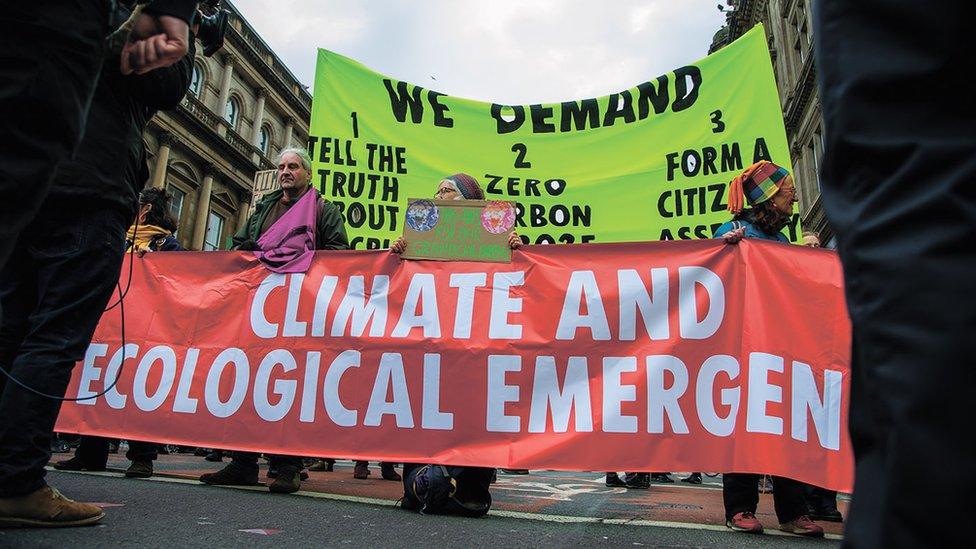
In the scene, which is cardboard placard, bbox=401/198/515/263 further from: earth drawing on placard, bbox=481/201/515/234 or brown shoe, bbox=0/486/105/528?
brown shoe, bbox=0/486/105/528

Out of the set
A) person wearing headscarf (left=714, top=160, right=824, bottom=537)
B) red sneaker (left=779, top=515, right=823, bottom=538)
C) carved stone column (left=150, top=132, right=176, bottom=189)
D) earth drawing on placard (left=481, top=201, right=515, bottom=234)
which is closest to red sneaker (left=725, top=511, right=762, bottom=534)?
person wearing headscarf (left=714, top=160, right=824, bottom=537)

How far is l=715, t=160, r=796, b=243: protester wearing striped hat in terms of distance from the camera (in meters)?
3.44

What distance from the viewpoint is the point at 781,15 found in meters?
25.9

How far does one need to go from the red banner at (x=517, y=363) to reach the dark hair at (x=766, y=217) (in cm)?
20

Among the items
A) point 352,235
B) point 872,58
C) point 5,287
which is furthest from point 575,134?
point 872,58

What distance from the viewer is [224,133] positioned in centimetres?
3020

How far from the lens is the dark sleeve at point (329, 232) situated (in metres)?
4.12

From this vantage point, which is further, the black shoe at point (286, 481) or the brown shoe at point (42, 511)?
the black shoe at point (286, 481)

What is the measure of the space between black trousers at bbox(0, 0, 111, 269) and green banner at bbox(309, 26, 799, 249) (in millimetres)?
3987

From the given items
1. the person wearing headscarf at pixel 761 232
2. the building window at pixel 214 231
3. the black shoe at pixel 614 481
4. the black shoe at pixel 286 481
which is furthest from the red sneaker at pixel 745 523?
the building window at pixel 214 231

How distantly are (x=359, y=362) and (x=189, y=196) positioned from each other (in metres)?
28.0

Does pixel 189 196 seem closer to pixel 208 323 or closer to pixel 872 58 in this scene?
pixel 208 323

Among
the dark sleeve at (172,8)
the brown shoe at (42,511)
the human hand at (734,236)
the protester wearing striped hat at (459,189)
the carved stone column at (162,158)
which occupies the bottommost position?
the brown shoe at (42,511)

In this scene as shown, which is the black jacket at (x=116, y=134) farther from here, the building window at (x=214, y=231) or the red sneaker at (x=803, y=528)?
the building window at (x=214, y=231)
